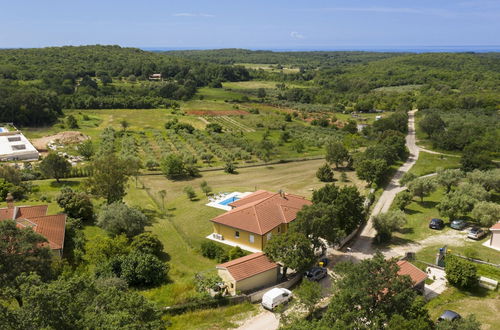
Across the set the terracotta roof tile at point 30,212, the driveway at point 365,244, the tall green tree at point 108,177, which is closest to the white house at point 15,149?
the tall green tree at point 108,177

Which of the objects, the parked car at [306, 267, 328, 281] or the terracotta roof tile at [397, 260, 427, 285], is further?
the parked car at [306, 267, 328, 281]

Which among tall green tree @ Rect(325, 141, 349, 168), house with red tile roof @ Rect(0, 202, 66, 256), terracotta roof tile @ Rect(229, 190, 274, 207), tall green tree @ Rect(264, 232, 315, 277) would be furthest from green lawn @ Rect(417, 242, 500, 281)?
house with red tile roof @ Rect(0, 202, 66, 256)

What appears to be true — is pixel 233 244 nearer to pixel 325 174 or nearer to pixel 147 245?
pixel 147 245

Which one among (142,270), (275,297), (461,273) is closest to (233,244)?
(142,270)

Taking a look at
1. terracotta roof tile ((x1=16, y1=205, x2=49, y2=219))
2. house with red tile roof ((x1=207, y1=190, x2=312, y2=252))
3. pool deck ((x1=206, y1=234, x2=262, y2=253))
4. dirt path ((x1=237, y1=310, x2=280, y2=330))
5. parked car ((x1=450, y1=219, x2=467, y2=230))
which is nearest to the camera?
dirt path ((x1=237, y1=310, x2=280, y2=330))

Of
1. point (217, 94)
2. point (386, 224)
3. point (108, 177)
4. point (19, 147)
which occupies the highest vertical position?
point (108, 177)

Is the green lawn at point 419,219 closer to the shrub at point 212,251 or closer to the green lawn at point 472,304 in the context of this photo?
the green lawn at point 472,304

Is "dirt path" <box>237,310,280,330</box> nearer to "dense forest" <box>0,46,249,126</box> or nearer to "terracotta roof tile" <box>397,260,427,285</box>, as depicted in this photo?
"terracotta roof tile" <box>397,260,427,285</box>
